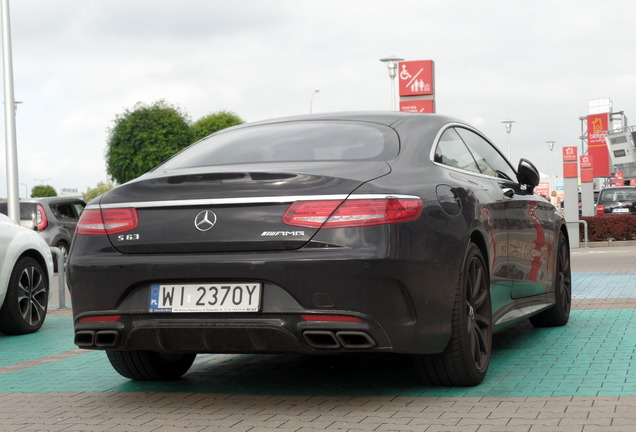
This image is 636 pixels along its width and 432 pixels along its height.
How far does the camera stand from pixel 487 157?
714 cm

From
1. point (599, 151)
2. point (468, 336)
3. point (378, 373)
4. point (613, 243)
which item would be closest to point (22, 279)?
point (378, 373)

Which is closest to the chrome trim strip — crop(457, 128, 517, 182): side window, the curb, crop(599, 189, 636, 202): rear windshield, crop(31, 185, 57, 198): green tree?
crop(457, 128, 517, 182): side window

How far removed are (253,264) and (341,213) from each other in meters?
0.48

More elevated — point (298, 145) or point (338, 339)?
point (298, 145)

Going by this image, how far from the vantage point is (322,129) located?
19.9 feet

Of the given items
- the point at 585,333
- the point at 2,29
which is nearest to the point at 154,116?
the point at 2,29

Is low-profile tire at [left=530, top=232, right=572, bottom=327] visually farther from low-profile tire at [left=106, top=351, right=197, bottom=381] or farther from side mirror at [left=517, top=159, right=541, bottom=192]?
low-profile tire at [left=106, top=351, right=197, bottom=381]

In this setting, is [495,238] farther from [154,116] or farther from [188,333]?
[154,116]

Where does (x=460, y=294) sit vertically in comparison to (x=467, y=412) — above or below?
above

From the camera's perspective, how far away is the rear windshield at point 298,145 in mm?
5734

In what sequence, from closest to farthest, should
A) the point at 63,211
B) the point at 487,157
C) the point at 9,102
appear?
the point at 487,157 < the point at 9,102 < the point at 63,211

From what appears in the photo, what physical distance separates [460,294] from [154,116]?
71.3 m

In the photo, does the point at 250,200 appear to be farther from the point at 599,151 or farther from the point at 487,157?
the point at 599,151

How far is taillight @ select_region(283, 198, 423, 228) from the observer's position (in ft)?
16.5
